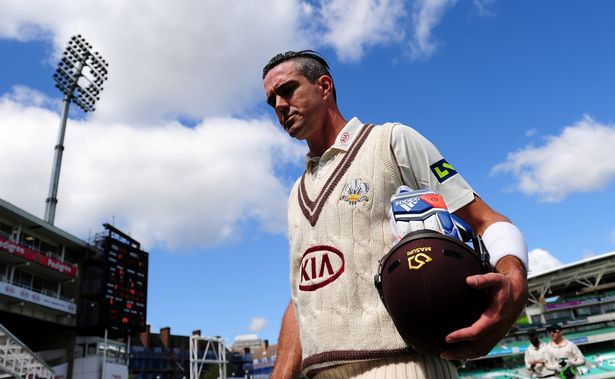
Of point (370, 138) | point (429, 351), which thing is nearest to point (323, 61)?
point (370, 138)

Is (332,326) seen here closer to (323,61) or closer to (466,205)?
(466,205)

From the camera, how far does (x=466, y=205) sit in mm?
1763

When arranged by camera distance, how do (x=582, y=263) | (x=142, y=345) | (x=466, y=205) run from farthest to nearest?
(x=142, y=345)
(x=582, y=263)
(x=466, y=205)

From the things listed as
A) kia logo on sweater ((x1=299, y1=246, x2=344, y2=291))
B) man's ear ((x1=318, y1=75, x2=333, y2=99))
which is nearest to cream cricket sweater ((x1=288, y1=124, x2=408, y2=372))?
kia logo on sweater ((x1=299, y1=246, x2=344, y2=291))

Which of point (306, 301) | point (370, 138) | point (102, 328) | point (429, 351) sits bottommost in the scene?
point (429, 351)

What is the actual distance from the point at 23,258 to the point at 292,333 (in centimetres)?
3644

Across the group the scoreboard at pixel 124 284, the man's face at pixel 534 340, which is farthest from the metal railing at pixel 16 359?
the man's face at pixel 534 340

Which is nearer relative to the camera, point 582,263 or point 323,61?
point 323,61

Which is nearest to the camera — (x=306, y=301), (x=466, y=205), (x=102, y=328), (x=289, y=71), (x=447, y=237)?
(x=447, y=237)

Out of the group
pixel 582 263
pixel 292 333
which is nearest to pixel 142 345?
pixel 582 263

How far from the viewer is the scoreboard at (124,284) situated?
34.7 meters

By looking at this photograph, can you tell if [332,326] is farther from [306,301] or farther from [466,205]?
[466,205]

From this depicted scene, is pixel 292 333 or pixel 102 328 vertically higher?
pixel 102 328

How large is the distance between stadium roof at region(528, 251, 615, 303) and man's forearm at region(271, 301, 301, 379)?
5149 centimetres
